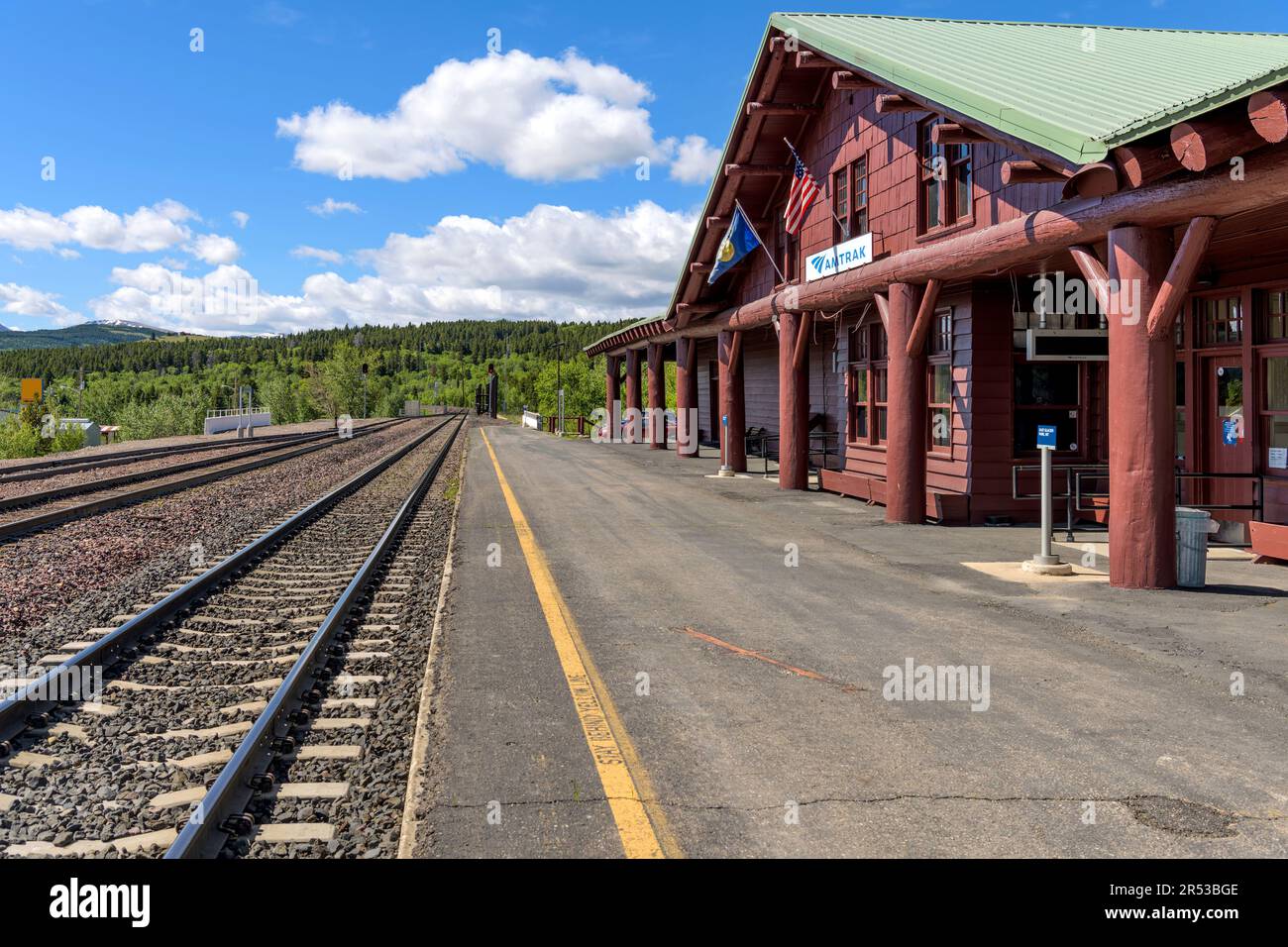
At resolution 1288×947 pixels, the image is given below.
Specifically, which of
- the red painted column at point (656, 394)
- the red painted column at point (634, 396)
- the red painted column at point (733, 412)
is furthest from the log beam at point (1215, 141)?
the red painted column at point (634, 396)

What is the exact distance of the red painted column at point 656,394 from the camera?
34969mm

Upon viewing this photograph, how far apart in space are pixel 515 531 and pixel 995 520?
731 cm

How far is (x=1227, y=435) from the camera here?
1291 cm

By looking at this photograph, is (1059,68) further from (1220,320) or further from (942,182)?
(1220,320)

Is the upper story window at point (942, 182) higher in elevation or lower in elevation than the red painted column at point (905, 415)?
higher

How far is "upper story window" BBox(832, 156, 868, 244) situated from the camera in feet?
57.1

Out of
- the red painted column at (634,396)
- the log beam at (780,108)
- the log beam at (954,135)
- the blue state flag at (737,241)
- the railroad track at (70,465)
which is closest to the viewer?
the log beam at (954,135)

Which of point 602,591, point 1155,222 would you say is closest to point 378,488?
point 602,591

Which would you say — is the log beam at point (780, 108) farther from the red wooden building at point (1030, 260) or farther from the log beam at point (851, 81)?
the log beam at point (851, 81)

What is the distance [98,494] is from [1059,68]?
18236 mm

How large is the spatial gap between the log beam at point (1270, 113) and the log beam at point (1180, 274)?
116 cm

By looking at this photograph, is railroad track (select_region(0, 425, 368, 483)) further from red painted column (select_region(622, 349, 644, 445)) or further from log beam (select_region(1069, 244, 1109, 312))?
log beam (select_region(1069, 244, 1109, 312))

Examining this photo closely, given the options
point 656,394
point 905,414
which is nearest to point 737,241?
point 905,414

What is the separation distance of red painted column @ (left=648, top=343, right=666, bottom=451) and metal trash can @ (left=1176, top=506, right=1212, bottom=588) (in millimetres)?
Answer: 26106
